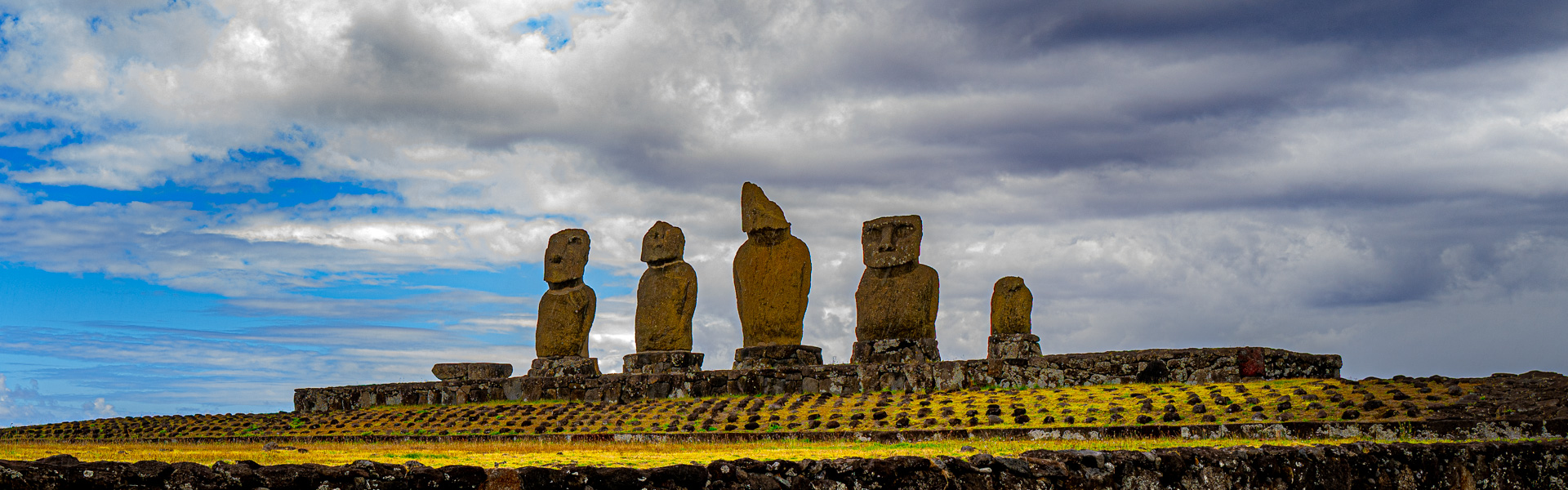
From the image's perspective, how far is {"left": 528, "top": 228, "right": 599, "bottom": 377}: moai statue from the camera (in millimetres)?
27906

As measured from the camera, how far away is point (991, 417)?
15.2 meters

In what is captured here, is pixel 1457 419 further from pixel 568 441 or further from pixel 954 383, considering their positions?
pixel 568 441

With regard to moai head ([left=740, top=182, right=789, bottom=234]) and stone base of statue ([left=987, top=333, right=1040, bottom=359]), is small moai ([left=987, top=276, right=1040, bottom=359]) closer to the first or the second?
stone base of statue ([left=987, top=333, right=1040, bottom=359])

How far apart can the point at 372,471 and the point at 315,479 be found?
0.25 meters

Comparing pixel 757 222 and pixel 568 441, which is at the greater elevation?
pixel 757 222

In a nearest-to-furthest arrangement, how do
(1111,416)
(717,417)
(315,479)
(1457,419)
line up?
(315,479) → (1457,419) → (1111,416) → (717,417)

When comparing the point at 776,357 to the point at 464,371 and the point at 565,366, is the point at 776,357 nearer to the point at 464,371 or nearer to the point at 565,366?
the point at 565,366

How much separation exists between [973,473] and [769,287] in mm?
17447

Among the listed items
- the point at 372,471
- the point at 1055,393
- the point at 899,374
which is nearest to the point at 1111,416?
the point at 1055,393

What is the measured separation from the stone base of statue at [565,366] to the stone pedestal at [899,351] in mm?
7861

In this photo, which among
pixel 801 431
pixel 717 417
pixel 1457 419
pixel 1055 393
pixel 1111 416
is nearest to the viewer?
pixel 1457 419

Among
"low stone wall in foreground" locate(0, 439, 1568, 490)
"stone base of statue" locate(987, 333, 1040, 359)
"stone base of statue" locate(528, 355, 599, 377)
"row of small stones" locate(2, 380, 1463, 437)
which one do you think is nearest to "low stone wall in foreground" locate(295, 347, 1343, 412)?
"row of small stones" locate(2, 380, 1463, 437)

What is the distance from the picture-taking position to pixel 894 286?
2292 cm

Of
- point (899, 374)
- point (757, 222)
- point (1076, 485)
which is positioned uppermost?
point (757, 222)
